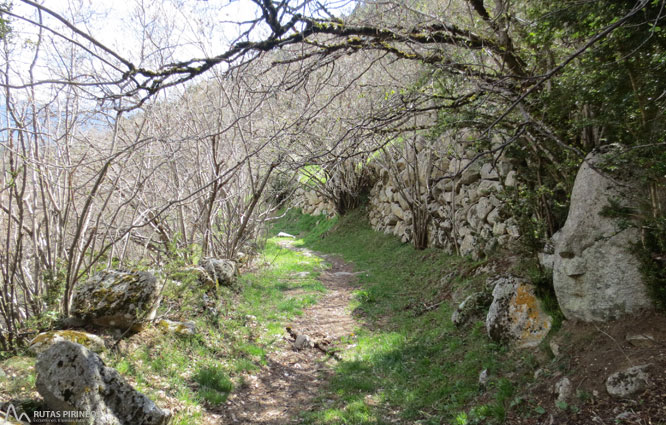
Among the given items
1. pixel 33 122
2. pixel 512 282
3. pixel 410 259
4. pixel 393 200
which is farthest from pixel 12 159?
pixel 393 200

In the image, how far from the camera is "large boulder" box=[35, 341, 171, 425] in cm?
290

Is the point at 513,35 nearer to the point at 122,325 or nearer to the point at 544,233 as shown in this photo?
the point at 544,233

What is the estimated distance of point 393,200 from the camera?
43.7ft

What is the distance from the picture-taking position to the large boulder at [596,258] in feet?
11.0

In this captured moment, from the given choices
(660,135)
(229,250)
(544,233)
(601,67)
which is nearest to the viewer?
(660,135)

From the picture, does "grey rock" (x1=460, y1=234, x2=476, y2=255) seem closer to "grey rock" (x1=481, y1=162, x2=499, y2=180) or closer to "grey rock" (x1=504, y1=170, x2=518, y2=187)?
"grey rock" (x1=481, y1=162, x2=499, y2=180)

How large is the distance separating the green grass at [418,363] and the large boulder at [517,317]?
0.17 m

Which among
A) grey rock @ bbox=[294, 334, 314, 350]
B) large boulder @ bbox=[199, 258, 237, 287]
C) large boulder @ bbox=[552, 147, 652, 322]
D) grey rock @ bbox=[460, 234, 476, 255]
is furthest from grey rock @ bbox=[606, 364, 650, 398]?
large boulder @ bbox=[199, 258, 237, 287]

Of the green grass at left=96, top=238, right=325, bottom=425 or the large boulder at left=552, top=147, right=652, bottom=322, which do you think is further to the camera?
the green grass at left=96, top=238, right=325, bottom=425

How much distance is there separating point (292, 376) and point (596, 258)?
3.73 m

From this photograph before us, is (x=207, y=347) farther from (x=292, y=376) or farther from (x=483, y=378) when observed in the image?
(x=483, y=378)

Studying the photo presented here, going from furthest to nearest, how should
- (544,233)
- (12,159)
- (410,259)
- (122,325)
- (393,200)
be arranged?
(393,200) → (410,259) → (544,233) → (122,325) → (12,159)

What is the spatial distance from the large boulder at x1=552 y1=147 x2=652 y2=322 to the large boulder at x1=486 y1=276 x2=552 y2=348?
368 millimetres

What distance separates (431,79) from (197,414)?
15.6 feet
